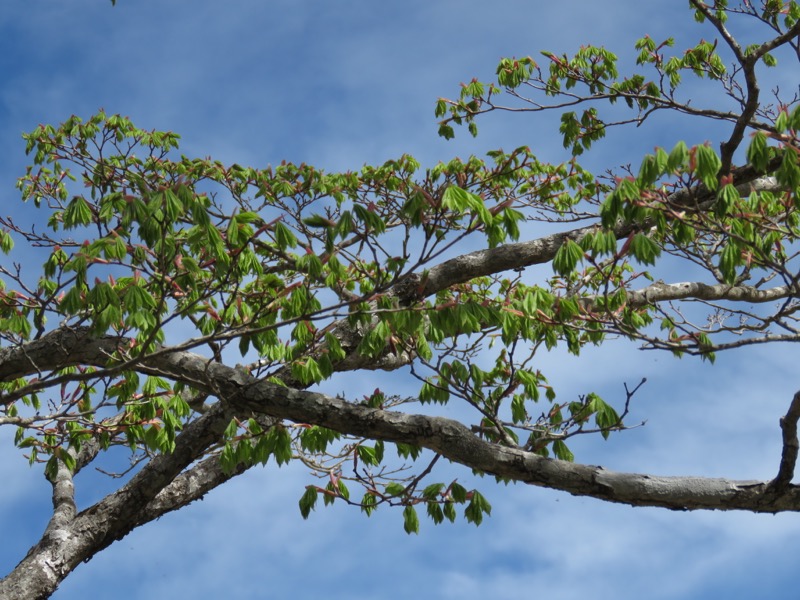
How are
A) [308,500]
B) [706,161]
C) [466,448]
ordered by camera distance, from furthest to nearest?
[308,500], [466,448], [706,161]

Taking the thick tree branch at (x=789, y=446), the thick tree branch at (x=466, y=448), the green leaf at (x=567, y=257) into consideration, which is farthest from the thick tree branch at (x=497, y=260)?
the thick tree branch at (x=789, y=446)

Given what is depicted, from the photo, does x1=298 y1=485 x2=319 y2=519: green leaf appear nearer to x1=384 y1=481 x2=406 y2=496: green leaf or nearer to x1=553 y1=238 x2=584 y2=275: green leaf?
x1=384 y1=481 x2=406 y2=496: green leaf

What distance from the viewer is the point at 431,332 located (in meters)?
6.01

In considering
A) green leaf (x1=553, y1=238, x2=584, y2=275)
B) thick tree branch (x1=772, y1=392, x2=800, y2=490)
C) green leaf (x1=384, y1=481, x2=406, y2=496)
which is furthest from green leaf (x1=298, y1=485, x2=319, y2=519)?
thick tree branch (x1=772, y1=392, x2=800, y2=490)

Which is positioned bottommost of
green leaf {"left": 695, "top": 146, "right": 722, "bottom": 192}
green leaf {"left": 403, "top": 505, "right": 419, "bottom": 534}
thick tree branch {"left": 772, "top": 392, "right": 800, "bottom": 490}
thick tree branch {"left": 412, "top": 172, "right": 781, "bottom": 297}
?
thick tree branch {"left": 772, "top": 392, "right": 800, "bottom": 490}

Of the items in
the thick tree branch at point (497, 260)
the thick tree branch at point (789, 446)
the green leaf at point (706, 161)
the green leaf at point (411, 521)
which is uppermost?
the thick tree branch at point (497, 260)

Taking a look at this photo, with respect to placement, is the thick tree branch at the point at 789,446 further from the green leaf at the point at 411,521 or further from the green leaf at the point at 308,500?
the green leaf at the point at 308,500

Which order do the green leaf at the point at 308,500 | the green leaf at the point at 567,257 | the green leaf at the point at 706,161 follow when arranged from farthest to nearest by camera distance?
the green leaf at the point at 308,500 → the green leaf at the point at 567,257 → the green leaf at the point at 706,161

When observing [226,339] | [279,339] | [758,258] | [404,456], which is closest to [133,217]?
[226,339]

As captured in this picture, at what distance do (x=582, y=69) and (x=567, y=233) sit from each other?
3180mm

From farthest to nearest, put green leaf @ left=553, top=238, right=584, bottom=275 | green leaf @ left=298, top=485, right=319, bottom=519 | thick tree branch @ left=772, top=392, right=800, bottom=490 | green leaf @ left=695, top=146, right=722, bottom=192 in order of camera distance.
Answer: green leaf @ left=298, top=485, right=319, bottom=519 → green leaf @ left=553, top=238, right=584, bottom=275 → thick tree branch @ left=772, top=392, right=800, bottom=490 → green leaf @ left=695, top=146, right=722, bottom=192

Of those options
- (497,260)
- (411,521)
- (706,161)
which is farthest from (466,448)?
(706,161)

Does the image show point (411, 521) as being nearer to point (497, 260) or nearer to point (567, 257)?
point (497, 260)

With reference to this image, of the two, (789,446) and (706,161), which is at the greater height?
(706,161)
